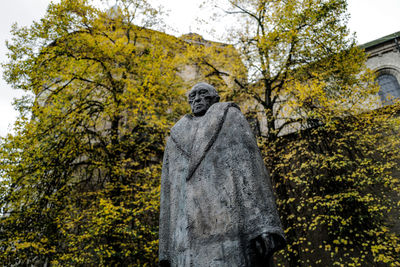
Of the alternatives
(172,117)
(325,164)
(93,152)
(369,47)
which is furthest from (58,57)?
(369,47)

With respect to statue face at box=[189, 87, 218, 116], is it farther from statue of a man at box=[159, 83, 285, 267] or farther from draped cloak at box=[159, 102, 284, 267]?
draped cloak at box=[159, 102, 284, 267]

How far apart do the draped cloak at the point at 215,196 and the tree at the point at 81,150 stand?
6.40 m

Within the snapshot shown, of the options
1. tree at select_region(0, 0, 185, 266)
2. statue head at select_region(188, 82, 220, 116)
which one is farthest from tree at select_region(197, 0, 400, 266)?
statue head at select_region(188, 82, 220, 116)

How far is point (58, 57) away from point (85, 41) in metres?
1.35

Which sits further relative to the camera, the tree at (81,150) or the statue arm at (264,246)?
the tree at (81,150)

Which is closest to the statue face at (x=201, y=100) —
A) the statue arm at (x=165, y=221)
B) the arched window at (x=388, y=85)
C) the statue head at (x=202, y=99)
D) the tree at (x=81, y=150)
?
the statue head at (x=202, y=99)

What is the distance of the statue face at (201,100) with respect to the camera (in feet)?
12.3

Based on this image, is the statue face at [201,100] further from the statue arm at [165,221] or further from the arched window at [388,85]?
the arched window at [388,85]

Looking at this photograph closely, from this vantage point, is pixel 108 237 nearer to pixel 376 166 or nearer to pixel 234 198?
pixel 234 198

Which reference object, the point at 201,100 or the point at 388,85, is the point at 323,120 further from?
the point at 388,85

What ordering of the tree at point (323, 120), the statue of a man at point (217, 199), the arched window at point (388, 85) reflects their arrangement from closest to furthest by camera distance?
the statue of a man at point (217, 199)
the tree at point (323, 120)
the arched window at point (388, 85)

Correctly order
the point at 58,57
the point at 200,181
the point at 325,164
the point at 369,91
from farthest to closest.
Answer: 1. the point at 58,57
2. the point at 369,91
3. the point at 325,164
4. the point at 200,181

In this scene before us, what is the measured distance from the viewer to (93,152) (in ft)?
39.2

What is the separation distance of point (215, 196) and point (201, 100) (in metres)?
1.35
